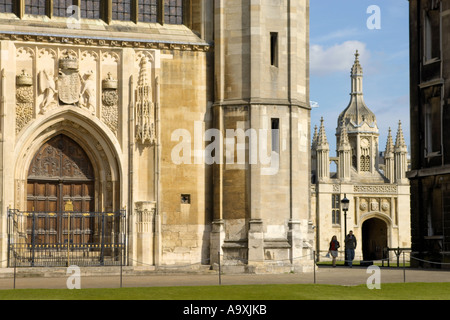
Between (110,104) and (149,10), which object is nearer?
(110,104)

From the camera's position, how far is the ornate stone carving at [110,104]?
112 feet

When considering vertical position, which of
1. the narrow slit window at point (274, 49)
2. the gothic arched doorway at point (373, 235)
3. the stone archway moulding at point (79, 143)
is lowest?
the gothic arched doorway at point (373, 235)

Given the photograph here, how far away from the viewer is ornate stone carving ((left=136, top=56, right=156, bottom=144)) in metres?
34.2

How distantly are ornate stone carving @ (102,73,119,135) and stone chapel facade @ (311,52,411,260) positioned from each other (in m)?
68.6

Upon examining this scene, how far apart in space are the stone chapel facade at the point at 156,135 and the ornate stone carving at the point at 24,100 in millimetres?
48

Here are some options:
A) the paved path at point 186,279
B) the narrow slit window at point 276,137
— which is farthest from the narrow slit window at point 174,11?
the paved path at point 186,279

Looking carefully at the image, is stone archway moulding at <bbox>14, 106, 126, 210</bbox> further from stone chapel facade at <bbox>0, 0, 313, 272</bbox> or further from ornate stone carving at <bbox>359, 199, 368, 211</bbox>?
ornate stone carving at <bbox>359, 199, 368, 211</bbox>

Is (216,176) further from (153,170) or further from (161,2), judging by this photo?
(161,2)

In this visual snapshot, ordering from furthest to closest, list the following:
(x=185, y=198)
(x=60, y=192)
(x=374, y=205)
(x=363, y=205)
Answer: (x=374, y=205)
(x=363, y=205)
(x=185, y=198)
(x=60, y=192)

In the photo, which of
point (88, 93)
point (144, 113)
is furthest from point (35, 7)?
point (144, 113)

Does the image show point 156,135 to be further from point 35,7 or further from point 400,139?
point 400,139

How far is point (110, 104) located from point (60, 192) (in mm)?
3570

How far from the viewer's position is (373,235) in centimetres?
11062

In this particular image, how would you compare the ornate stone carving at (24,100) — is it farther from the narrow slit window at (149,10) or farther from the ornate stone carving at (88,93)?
the narrow slit window at (149,10)
